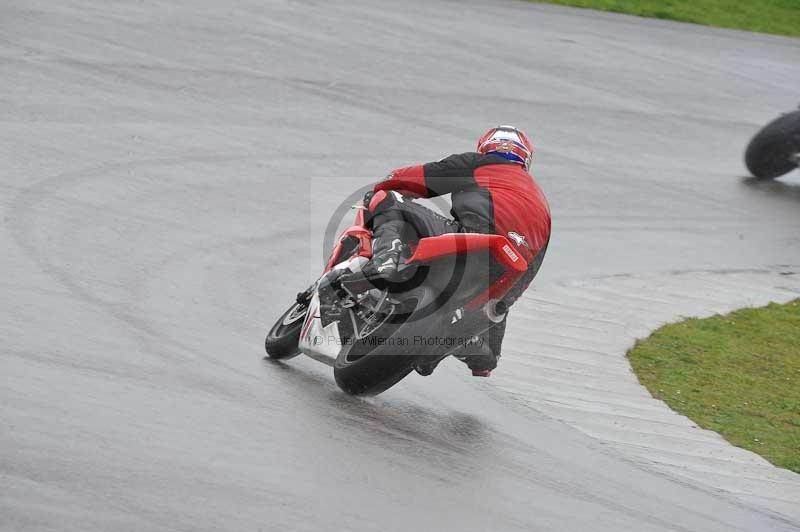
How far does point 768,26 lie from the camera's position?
1051 inches

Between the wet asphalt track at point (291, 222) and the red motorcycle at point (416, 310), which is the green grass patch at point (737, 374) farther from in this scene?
the red motorcycle at point (416, 310)

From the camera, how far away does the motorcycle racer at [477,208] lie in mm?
7125

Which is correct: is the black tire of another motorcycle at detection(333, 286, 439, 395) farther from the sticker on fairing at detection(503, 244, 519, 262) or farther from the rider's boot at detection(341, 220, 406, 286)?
the sticker on fairing at detection(503, 244, 519, 262)

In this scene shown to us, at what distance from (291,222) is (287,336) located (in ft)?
12.1

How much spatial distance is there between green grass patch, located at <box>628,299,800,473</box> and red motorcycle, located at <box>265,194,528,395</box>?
1.93m

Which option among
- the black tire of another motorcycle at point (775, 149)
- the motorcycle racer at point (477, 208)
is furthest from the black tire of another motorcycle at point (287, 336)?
the black tire of another motorcycle at point (775, 149)

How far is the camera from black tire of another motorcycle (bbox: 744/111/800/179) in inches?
627

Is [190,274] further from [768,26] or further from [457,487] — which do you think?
[768,26]

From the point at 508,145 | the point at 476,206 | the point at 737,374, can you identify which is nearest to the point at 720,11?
the point at 737,374

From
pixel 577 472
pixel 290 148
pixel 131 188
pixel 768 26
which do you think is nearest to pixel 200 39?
pixel 290 148

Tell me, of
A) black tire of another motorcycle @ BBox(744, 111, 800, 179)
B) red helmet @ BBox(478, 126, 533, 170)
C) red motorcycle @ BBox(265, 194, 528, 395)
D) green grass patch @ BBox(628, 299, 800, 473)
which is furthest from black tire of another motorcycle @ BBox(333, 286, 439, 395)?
black tire of another motorcycle @ BBox(744, 111, 800, 179)

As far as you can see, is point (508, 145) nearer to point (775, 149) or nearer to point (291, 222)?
point (291, 222)

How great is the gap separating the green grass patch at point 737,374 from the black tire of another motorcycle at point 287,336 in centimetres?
254

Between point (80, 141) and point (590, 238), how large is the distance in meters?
5.18
